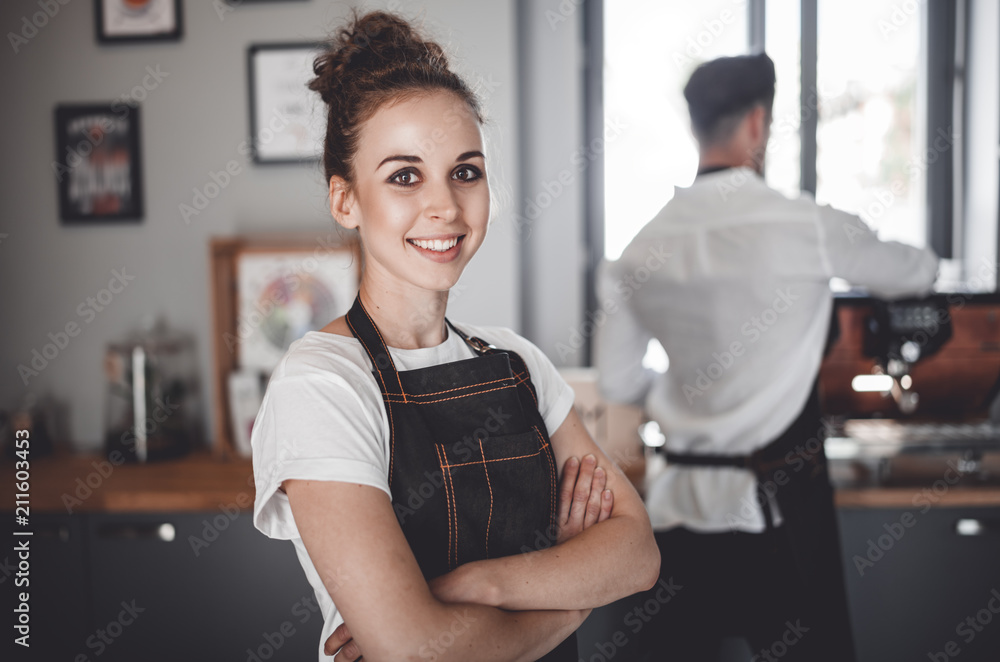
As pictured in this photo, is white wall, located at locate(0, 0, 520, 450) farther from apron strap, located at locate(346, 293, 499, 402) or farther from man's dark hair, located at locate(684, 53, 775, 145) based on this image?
apron strap, located at locate(346, 293, 499, 402)

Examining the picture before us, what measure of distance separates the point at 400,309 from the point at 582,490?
15.1 inches

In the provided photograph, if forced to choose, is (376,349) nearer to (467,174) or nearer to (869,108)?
(467,174)

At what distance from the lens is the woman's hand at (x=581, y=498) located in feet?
3.40

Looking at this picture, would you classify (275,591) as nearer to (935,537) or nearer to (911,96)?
(935,537)

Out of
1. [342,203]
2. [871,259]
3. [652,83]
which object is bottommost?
[871,259]

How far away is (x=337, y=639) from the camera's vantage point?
2.96ft

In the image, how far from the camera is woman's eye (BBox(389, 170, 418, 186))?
3.05 feet

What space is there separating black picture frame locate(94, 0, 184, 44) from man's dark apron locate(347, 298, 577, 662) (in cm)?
188

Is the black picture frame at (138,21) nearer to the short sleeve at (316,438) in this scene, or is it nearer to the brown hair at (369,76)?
the brown hair at (369,76)

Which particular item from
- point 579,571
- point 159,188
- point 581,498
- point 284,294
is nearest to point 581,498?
point 581,498

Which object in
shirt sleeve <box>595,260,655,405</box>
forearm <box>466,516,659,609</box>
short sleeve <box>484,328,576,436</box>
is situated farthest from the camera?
shirt sleeve <box>595,260,655,405</box>

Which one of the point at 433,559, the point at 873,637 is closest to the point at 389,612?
the point at 433,559

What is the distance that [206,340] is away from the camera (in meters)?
2.45

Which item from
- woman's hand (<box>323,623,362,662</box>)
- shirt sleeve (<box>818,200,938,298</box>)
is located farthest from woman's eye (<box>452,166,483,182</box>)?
shirt sleeve (<box>818,200,938,298</box>)
